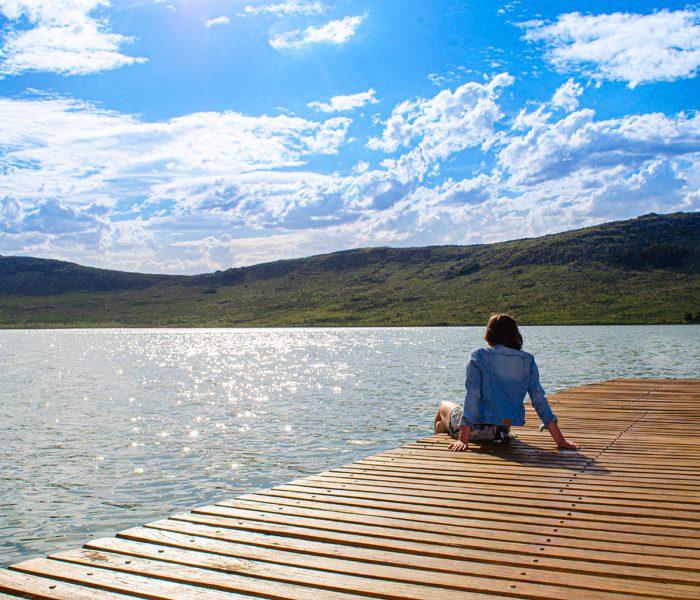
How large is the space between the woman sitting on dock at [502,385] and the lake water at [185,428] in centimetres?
489

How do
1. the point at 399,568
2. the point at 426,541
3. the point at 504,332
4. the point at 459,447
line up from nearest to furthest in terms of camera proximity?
1. the point at 399,568
2. the point at 426,541
3. the point at 504,332
4. the point at 459,447

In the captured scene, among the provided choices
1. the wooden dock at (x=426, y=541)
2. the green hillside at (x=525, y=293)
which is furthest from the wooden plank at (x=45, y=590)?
the green hillside at (x=525, y=293)

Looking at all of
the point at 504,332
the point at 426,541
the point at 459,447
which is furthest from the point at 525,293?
the point at 426,541

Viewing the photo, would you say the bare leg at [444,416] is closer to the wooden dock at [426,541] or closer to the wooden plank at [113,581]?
the wooden dock at [426,541]

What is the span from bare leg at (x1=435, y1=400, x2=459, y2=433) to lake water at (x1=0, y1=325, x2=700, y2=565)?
282 cm

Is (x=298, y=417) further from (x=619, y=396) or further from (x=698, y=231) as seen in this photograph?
(x=698, y=231)

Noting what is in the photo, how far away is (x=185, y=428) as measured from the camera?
21797 mm

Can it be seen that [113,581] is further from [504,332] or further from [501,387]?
[504,332]

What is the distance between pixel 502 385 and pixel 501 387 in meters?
0.03

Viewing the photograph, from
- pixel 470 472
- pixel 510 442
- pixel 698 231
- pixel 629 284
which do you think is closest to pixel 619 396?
pixel 510 442

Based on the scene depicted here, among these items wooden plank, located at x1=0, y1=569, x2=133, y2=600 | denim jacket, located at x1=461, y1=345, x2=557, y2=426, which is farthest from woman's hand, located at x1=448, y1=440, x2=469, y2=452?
wooden plank, located at x1=0, y1=569, x2=133, y2=600

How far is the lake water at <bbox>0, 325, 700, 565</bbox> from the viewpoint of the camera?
12477 millimetres

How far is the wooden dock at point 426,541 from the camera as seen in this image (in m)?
5.18

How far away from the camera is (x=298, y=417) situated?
76.4ft
